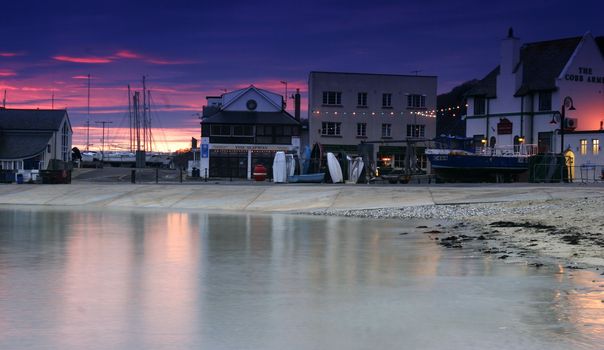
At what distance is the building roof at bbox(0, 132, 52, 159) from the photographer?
65.0 m

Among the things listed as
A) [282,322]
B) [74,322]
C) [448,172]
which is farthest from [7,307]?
[448,172]

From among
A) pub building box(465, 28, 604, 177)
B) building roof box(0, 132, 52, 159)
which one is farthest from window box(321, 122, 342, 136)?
building roof box(0, 132, 52, 159)

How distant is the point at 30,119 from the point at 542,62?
159ft

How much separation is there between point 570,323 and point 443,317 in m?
1.57

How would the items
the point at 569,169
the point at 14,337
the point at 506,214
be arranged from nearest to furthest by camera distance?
1. the point at 14,337
2. the point at 506,214
3. the point at 569,169

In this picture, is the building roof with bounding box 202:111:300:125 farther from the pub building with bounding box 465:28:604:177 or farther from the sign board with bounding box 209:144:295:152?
the pub building with bounding box 465:28:604:177

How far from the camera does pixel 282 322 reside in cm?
884

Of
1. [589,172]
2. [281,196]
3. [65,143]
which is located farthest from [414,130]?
[281,196]

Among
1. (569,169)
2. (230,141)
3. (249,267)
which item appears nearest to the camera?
(249,267)

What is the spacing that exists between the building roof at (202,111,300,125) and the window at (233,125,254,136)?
0.51 metres

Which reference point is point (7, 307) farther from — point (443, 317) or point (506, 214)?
point (506, 214)

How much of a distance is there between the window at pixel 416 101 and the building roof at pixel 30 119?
36185 millimetres

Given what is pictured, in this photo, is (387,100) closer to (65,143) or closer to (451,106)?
(65,143)

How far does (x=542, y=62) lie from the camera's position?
58.5 meters
